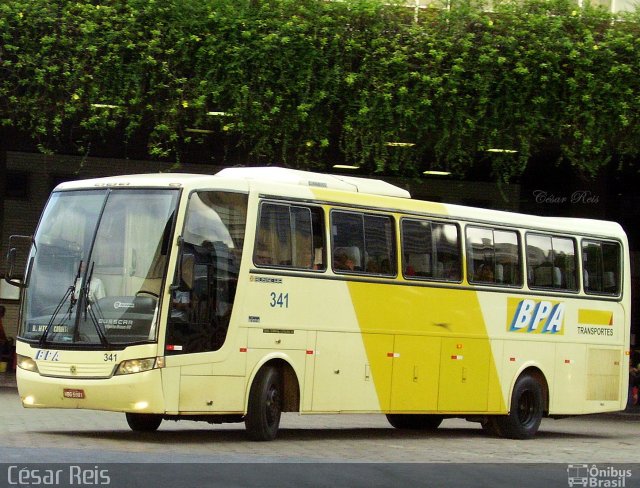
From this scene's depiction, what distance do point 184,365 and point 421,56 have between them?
468 inches

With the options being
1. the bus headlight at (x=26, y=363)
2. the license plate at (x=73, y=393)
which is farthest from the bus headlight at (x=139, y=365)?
the bus headlight at (x=26, y=363)

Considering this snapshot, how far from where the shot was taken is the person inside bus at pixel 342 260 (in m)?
17.4

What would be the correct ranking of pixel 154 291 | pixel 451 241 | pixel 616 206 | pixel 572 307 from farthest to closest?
pixel 616 206 < pixel 572 307 < pixel 451 241 < pixel 154 291

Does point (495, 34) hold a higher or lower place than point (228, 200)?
higher

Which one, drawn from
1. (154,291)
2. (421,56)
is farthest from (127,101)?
(154,291)

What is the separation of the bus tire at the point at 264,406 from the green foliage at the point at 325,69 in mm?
9702

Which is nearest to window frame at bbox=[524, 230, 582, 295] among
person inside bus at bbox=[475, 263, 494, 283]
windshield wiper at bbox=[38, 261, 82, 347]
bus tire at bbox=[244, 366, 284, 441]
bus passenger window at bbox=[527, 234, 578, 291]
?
bus passenger window at bbox=[527, 234, 578, 291]

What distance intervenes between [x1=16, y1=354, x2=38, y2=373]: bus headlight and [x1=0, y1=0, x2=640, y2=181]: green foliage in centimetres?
1029

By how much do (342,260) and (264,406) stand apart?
2.39m

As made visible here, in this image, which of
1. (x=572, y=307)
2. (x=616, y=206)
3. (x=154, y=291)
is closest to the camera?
(x=154, y=291)

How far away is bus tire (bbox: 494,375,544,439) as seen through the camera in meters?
20.3

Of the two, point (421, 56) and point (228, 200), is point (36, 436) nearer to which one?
point (228, 200)

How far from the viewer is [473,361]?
1961 cm

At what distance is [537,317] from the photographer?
811 inches
